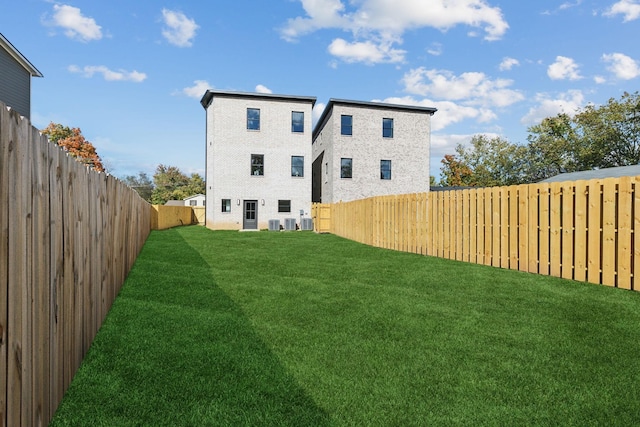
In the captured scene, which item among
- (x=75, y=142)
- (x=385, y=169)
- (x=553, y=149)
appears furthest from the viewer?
(x=75, y=142)

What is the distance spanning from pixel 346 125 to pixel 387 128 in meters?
3.49

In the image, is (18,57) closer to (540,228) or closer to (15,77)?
(15,77)

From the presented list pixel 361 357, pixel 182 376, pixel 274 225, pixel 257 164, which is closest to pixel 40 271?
pixel 182 376

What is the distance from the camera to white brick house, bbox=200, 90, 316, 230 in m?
29.5

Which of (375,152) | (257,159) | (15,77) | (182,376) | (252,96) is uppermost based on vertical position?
(252,96)

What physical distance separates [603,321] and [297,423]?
14.4 ft

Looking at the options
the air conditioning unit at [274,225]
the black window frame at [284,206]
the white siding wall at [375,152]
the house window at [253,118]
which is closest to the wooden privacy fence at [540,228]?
the air conditioning unit at [274,225]

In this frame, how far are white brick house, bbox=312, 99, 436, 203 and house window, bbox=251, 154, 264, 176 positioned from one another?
17.4 ft

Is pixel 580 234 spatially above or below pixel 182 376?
above

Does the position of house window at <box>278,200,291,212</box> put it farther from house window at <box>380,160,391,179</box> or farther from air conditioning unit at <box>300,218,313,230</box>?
house window at <box>380,160,391,179</box>

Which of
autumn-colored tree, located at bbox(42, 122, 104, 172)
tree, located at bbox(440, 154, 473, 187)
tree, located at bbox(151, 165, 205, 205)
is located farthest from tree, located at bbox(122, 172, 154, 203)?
tree, located at bbox(440, 154, 473, 187)

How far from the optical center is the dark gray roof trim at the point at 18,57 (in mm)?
17922

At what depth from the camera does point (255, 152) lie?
30.1 meters

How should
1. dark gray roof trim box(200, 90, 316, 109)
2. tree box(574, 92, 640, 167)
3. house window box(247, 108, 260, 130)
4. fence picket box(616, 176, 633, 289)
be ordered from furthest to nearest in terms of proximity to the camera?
tree box(574, 92, 640, 167) → house window box(247, 108, 260, 130) → dark gray roof trim box(200, 90, 316, 109) → fence picket box(616, 176, 633, 289)
